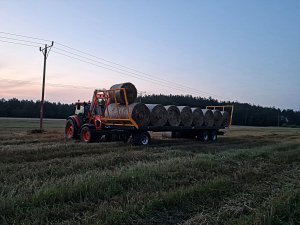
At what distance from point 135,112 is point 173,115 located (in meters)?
2.85

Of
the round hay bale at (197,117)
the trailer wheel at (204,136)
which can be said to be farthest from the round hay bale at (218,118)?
the round hay bale at (197,117)

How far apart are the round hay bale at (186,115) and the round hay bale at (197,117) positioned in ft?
1.87

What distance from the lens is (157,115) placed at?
15602mm

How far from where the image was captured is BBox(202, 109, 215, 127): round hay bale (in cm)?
1920

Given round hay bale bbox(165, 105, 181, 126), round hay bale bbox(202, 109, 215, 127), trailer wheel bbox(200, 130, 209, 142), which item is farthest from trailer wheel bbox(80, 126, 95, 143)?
round hay bale bbox(202, 109, 215, 127)

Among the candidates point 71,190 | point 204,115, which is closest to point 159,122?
point 204,115

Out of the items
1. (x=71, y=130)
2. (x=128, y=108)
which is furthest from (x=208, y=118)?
(x=71, y=130)

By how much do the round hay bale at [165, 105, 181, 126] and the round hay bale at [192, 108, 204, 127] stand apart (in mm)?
1733

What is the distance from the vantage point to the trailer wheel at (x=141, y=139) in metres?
14.7

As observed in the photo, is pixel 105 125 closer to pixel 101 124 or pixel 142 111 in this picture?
pixel 101 124

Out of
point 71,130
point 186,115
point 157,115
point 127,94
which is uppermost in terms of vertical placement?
point 127,94

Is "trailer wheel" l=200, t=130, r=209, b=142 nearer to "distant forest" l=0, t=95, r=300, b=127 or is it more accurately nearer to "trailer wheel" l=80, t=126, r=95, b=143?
"trailer wheel" l=80, t=126, r=95, b=143

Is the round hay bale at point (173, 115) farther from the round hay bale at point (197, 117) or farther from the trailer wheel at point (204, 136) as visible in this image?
the trailer wheel at point (204, 136)

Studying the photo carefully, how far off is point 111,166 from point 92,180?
2298 mm
